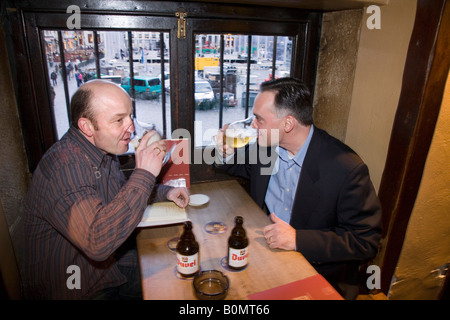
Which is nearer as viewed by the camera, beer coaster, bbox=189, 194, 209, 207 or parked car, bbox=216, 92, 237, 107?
beer coaster, bbox=189, 194, 209, 207

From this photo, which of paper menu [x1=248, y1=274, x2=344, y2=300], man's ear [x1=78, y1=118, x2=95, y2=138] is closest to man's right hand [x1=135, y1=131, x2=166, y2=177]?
man's ear [x1=78, y1=118, x2=95, y2=138]

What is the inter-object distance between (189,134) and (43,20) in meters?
1.24

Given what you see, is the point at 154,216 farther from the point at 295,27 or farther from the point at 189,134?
the point at 295,27

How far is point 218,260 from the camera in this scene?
152cm

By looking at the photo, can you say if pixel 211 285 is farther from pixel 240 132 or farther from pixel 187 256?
pixel 240 132

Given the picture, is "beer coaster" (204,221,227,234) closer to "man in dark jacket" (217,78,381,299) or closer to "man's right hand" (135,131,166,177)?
"man in dark jacket" (217,78,381,299)

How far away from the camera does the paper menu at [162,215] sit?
1.77m

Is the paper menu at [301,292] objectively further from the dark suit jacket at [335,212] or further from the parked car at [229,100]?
the parked car at [229,100]

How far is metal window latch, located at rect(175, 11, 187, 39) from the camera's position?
7.13ft

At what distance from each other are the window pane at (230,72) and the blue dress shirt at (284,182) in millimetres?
633

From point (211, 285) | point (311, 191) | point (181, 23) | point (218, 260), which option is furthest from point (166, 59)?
point (211, 285)

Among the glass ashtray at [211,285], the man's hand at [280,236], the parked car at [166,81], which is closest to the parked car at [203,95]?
the parked car at [166,81]

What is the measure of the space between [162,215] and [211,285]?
0.63 metres

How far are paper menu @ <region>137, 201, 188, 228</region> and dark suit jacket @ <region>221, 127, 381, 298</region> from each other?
709 mm
